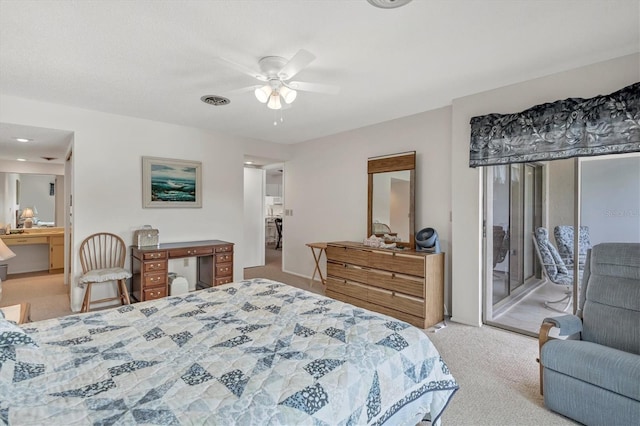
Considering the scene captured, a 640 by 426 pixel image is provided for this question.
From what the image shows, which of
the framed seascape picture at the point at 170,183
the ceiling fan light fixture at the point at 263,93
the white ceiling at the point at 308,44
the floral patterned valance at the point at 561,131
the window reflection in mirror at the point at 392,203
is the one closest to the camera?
the white ceiling at the point at 308,44

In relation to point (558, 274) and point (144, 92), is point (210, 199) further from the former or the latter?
point (558, 274)

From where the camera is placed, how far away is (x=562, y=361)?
198 centimetres

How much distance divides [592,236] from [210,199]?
15.6 feet

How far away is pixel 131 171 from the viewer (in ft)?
14.2

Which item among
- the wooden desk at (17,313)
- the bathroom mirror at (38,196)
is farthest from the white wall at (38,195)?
the wooden desk at (17,313)

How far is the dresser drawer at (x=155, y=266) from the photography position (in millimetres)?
3912

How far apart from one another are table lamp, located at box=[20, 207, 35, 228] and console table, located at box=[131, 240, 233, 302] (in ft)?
12.7

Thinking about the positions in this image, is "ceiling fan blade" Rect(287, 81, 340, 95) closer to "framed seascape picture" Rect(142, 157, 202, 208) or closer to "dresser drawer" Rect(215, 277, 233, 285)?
"framed seascape picture" Rect(142, 157, 202, 208)

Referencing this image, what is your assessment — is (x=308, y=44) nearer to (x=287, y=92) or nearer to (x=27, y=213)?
(x=287, y=92)

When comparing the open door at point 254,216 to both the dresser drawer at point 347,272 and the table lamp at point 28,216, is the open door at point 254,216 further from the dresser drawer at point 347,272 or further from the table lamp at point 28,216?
the table lamp at point 28,216

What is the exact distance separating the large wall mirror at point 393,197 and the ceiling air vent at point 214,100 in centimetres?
213

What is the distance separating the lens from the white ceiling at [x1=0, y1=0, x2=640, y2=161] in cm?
197

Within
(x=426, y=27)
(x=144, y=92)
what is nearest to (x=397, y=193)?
(x=426, y=27)

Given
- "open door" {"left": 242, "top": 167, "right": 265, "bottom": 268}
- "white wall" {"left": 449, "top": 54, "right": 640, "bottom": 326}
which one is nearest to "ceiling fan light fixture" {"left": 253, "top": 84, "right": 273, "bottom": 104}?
"white wall" {"left": 449, "top": 54, "right": 640, "bottom": 326}
